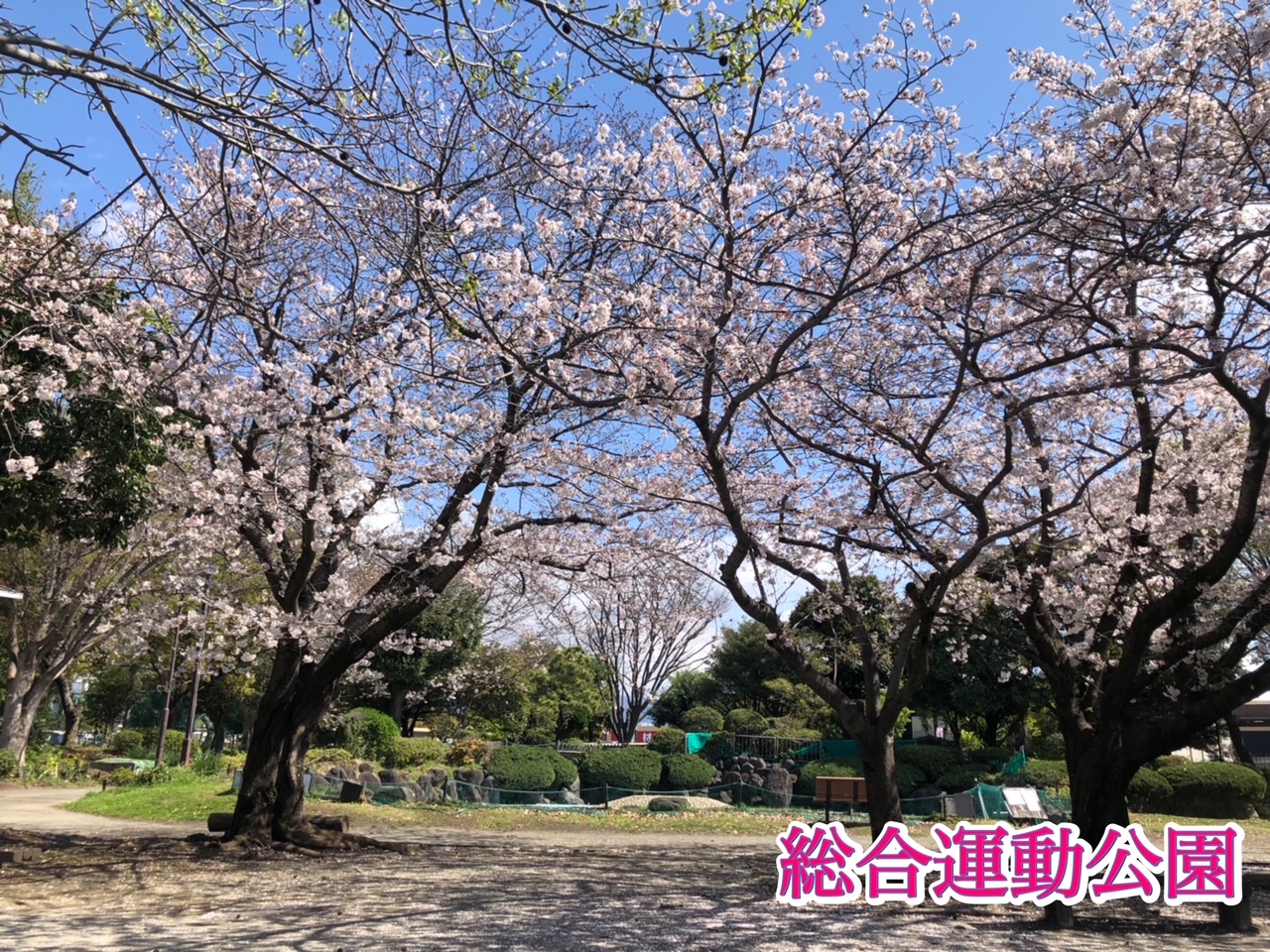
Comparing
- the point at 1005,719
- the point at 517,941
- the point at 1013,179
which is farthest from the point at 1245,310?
the point at 1005,719

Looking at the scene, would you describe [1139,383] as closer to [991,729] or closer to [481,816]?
A: [481,816]

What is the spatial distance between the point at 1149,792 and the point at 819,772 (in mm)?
5615

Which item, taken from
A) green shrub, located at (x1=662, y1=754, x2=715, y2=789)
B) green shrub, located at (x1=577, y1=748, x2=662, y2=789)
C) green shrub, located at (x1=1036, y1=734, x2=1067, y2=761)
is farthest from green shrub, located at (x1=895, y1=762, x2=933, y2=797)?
green shrub, located at (x1=1036, y1=734, x2=1067, y2=761)

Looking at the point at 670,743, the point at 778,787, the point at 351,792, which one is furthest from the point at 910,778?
the point at 351,792

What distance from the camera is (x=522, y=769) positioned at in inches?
647

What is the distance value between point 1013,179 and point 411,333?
4.95 m

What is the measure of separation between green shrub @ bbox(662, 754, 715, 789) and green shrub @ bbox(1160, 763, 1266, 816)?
798 centimetres

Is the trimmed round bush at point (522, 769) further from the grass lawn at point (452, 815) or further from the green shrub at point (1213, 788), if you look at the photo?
the green shrub at point (1213, 788)

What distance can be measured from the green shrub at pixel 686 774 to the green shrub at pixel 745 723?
6.95 metres

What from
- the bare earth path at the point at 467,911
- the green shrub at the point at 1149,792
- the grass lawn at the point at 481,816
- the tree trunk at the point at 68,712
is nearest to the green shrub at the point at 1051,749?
the green shrub at the point at 1149,792

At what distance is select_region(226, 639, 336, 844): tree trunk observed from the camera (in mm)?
9070

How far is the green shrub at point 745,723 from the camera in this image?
24609 mm

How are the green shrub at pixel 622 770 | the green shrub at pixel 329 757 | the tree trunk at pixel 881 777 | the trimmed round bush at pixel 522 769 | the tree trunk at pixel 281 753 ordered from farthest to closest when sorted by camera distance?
the green shrub at pixel 622 770, the green shrub at pixel 329 757, the trimmed round bush at pixel 522 769, the tree trunk at pixel 281 753, the tree trunk at pixel 881 777

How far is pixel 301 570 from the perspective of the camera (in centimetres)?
894
